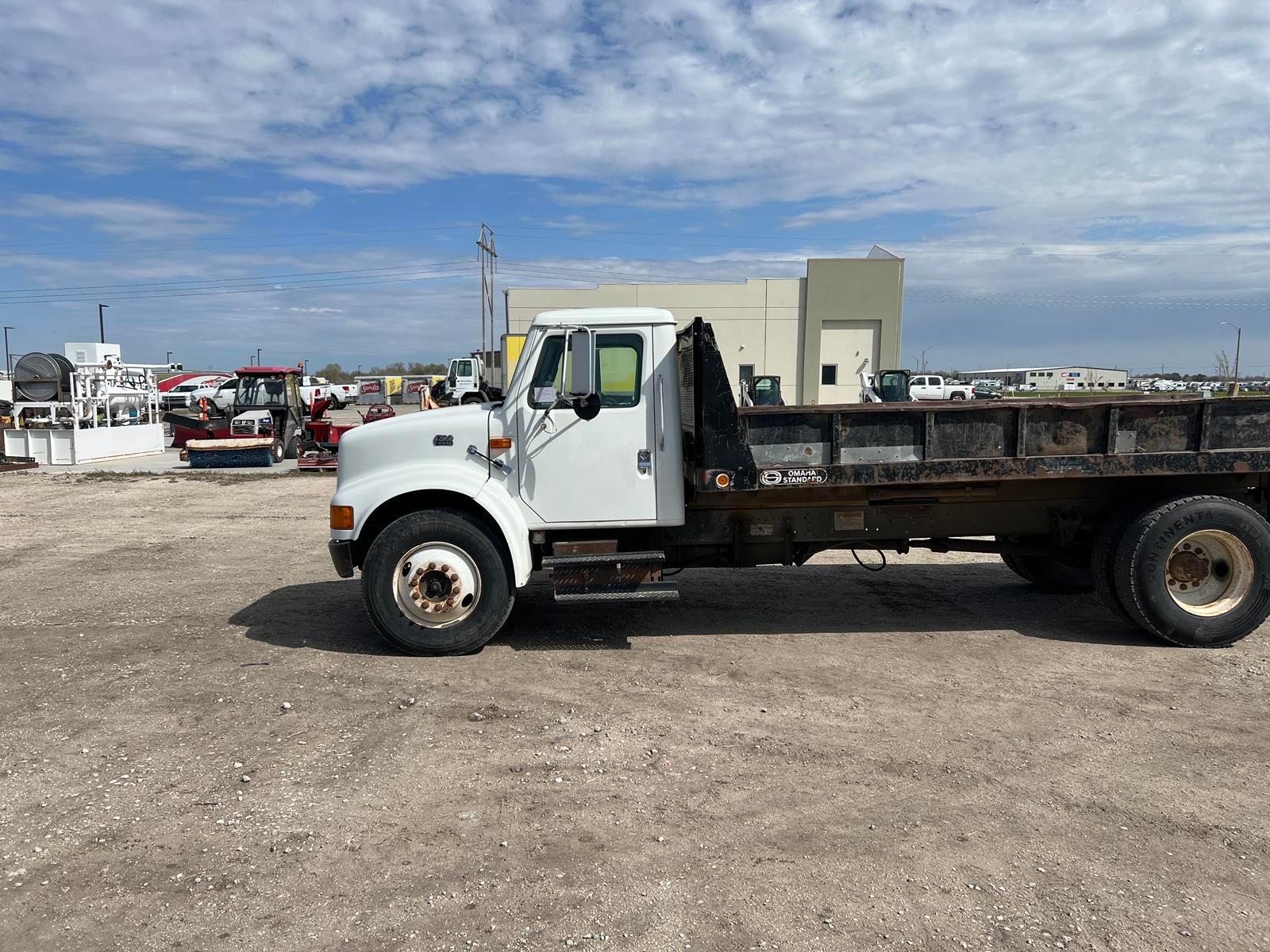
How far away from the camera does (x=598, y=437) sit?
6.06 metres

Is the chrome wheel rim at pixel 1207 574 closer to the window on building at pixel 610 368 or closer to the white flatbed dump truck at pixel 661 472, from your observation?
the white flatbed dump truck at pixel 661 472

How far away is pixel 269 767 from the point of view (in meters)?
4.38

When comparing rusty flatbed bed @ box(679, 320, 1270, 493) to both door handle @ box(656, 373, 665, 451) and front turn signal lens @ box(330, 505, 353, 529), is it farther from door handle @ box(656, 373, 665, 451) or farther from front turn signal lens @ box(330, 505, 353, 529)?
front turn signal lens @ box(330, 505, 353, 529)

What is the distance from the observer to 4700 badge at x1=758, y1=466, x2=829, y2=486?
5934mm

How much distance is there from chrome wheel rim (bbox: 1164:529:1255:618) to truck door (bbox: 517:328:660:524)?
12.8 feet

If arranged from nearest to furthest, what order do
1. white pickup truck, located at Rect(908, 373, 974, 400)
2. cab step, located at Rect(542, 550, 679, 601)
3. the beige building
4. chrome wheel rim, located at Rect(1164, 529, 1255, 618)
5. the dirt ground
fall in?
the dirt ground < cab step, located at Rect(542, 550, 679, 601) < chrome wheel rim, located at Rect(1164, 529, 1255, 618) < the beige building < white pickup truck, located at Rect(908, 373, 974, 400)

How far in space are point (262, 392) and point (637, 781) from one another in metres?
20.7

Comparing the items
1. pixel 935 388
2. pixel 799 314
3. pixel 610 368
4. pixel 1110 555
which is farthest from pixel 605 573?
pixel 935 388

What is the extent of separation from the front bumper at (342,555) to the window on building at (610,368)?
65.8 inches

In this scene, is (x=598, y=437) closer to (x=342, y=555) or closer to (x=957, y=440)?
(x=342, y=555)

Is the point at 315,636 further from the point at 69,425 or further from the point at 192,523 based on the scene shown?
the point at 69,425

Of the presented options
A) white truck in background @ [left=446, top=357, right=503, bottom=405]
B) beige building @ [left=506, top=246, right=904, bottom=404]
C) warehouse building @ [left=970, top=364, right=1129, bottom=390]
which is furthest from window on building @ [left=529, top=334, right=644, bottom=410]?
warehouse building @ [left=970, top=364, right=1129, bottom=390]

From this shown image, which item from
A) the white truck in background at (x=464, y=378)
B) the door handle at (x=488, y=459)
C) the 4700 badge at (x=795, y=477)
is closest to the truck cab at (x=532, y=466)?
the door handle at (x=488, y=459)

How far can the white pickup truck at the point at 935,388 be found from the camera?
1913 inches
